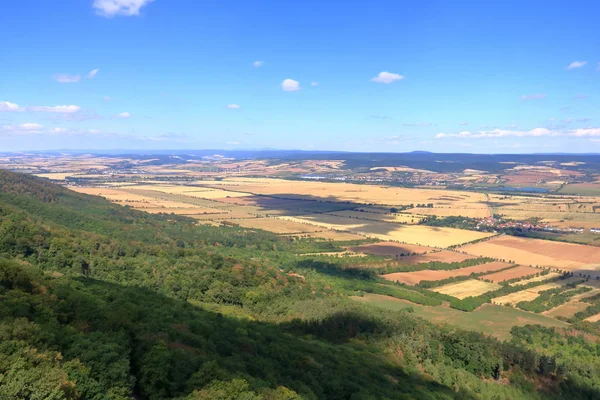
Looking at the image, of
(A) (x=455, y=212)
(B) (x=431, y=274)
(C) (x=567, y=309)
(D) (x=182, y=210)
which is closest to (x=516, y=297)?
(C) (x=567, y=309)

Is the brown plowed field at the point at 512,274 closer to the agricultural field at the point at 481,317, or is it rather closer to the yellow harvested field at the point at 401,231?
the agricultural field at the point at 481,317

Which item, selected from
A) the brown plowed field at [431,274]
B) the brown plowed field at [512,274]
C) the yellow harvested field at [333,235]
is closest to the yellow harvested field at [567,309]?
the brown plowed field at [512,274]

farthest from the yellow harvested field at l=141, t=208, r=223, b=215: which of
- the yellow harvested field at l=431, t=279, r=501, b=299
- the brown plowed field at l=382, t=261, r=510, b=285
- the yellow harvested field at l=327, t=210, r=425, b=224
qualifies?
the yellow harvested field at l=431, t=279, r=501, b=299

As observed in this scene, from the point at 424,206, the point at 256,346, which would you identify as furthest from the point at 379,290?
the point at 424,206

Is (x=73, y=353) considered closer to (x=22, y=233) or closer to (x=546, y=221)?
(x=22, y=233)

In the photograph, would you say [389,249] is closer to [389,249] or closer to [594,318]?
[389,249]
